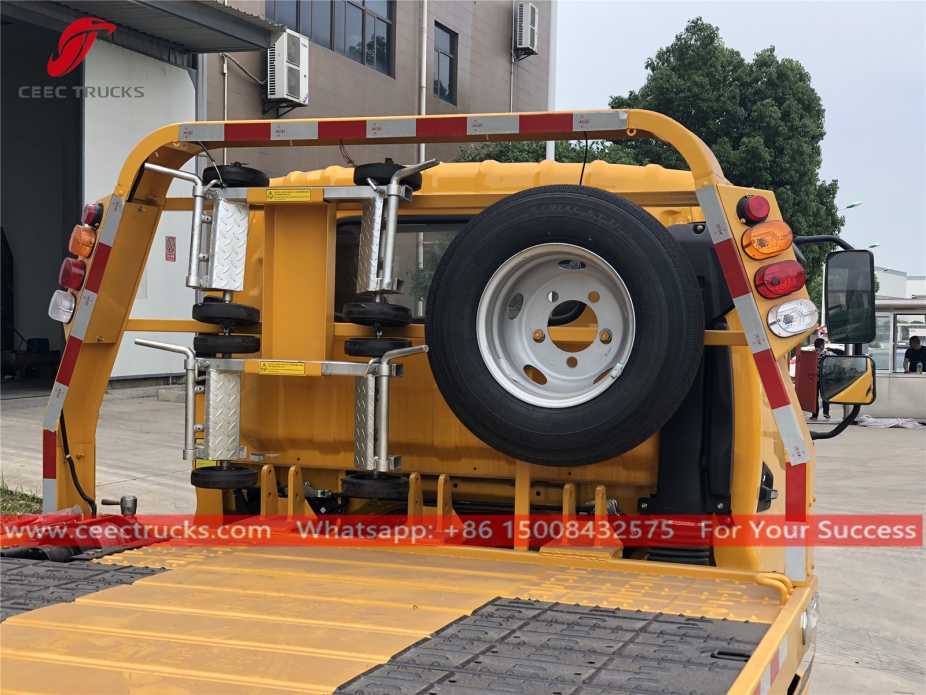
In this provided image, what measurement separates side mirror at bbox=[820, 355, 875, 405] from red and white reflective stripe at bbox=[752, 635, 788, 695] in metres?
1.01

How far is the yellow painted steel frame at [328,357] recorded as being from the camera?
328cm

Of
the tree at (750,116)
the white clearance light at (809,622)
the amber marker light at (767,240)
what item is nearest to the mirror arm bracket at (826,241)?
the amber marker light at (767,240)

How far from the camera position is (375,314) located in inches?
125

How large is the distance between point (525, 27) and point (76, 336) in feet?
69.9

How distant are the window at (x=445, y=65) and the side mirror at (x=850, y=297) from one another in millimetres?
18635

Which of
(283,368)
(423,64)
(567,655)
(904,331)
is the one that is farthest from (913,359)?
(567,655)

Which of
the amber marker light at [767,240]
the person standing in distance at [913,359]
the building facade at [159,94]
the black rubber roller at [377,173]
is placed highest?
the building facade at [159,94]

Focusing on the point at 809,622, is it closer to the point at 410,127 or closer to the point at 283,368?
the point at 283,368

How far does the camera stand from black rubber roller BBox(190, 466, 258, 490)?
3.34 meters

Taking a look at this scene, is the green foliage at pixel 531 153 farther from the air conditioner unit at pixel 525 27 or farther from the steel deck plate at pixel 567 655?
the steel deck plate at pixel 567 655

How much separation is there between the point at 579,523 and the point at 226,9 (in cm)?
1127

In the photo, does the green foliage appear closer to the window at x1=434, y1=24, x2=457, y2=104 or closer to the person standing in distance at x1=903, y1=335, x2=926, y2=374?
the window at x1=434, y1=24, x2=457, y2=104

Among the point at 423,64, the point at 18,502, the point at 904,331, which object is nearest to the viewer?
the point at 18,502

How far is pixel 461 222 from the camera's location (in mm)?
3691
